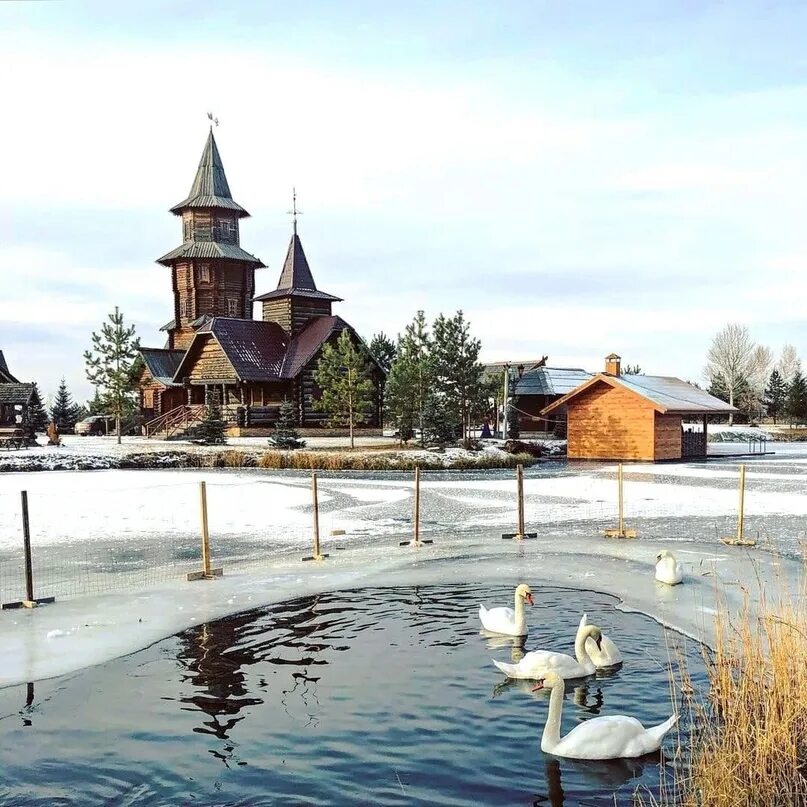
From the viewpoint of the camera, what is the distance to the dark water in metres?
5.79

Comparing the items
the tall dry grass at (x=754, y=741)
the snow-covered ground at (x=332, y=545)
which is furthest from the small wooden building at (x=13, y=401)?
the tall dry grass at (x=754, y=741)

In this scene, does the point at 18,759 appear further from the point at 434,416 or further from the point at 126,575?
the point at 434,416

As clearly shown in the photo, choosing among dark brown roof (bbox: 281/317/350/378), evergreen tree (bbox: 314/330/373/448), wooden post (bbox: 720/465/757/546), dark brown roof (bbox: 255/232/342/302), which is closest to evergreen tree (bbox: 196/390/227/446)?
evergreen tree (bbox: 314/330/373/448)

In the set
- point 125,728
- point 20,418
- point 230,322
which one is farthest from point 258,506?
point 20,418

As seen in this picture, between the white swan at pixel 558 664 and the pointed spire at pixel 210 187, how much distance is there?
54.2 m

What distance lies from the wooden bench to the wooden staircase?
7591mm

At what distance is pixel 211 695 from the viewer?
24.7 ft

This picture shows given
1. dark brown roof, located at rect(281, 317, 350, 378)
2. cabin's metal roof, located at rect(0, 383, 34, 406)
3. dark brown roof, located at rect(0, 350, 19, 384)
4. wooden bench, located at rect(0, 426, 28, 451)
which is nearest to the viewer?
wooden bench, located at rect(0, 426, 28, 451)

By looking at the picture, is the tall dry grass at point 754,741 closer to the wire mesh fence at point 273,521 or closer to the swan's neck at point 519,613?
the swan's neck at point 519,613

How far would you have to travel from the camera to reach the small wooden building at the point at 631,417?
38.4 metres

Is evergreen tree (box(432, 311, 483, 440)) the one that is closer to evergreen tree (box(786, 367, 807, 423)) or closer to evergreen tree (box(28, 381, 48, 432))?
evergreen tree (box(28, 381, 48, 432))

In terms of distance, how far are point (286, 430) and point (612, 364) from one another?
16.6 m

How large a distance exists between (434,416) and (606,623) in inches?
1258

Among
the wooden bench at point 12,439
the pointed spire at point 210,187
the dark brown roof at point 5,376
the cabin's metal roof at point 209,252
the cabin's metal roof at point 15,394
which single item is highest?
the pointed spire at point 210,187
